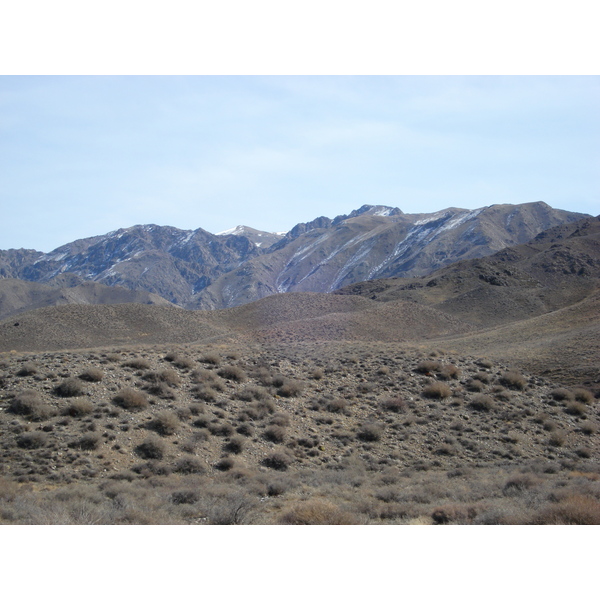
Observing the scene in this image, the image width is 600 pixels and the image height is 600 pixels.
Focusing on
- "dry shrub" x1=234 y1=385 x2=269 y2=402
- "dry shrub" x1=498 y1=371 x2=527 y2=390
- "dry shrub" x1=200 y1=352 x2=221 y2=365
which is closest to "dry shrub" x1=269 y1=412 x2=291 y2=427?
"dry shrub" x1=234 y1=385 x2=269 y2=402

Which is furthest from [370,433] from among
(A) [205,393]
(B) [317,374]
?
(A) [205,393]

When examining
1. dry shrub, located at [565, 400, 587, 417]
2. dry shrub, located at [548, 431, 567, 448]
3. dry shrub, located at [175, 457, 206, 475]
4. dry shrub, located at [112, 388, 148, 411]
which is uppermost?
dry shrub, located at [112, 388, 148, 411]

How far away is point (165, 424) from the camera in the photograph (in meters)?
18.6

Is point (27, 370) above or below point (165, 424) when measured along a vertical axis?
above

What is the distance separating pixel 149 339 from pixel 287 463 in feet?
172

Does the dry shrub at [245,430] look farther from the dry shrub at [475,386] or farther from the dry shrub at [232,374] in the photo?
the dry shrub at [475,386]

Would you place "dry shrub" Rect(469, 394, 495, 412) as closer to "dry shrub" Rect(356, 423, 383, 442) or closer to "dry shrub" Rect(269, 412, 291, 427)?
"dry shrub" Rect(356, 423, 383, 442)

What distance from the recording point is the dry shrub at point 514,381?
27.3 m

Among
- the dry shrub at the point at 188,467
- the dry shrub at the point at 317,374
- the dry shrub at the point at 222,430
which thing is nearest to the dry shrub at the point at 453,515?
the dry shrub at the point at 188,467

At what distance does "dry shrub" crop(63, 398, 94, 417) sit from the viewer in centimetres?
1845

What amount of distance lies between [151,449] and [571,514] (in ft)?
40.6

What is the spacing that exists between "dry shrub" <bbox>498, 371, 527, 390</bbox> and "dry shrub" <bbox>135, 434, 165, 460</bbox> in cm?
1865

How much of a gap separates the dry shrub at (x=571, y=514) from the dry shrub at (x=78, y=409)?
15.0m

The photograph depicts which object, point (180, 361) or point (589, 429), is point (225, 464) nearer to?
point (180, 361)
